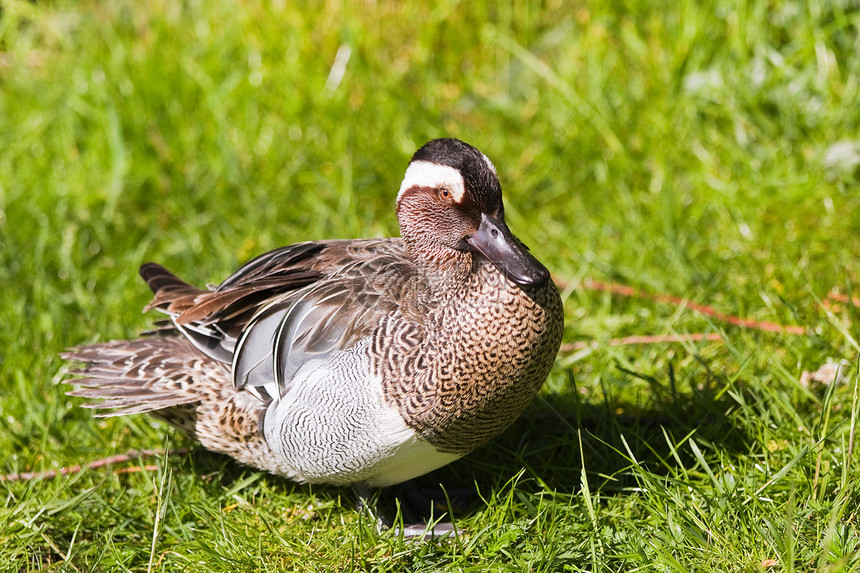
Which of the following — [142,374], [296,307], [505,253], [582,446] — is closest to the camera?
[505,253]

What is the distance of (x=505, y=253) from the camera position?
2799mm

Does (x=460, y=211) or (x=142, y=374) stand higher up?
(x=460, y=211)

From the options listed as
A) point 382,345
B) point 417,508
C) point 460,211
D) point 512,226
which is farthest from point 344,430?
point 512,226

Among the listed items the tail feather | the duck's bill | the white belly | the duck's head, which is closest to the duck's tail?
the tail feather

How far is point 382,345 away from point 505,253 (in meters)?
0.48

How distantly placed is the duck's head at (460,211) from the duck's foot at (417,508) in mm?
792

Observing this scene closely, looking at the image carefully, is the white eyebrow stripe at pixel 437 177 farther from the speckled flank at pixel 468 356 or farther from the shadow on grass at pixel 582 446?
the shadow on grass at pixel 582 446

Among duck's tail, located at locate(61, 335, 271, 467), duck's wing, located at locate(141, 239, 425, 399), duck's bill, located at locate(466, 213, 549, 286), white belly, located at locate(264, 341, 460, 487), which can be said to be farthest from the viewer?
duck's tail, located at locate(61, 335, 271, 467)

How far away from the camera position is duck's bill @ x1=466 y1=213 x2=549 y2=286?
276cm

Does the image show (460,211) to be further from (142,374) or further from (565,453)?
(142,374)

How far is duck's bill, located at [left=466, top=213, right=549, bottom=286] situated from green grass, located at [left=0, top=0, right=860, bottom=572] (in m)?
0.63

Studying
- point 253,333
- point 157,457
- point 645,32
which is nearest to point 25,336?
point 157,457

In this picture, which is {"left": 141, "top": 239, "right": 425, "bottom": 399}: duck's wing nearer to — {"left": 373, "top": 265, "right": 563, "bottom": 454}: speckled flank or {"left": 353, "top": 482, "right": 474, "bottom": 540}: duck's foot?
{"left": 373, "top": 265, "right": 563, "bottom": 454}: speckled flank

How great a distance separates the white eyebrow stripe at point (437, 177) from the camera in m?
2.82
